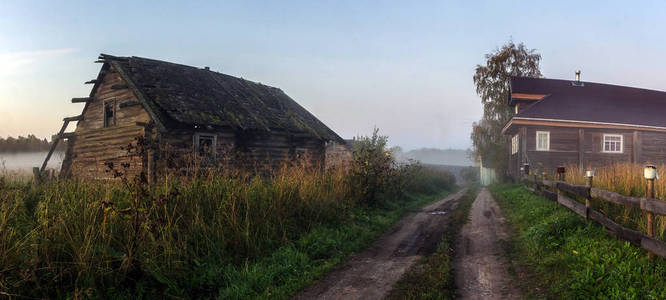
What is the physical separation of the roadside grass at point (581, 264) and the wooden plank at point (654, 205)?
0.57 m

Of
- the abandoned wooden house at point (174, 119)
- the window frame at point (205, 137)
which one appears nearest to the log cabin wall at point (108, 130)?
the abandoned wooden house at point (174, 119)

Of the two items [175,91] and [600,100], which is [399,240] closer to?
[175,91]

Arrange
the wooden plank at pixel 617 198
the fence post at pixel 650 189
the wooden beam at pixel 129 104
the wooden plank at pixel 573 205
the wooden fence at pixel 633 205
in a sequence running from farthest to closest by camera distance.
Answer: the wooden beam at pixel 129 104 → the wooden plank at pixel 573 205 → the wooden plank at pixel 617 198 → the fence post at pixel 650 189 → the wooden fence at pixel 633 205

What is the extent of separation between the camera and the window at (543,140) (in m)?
21.8

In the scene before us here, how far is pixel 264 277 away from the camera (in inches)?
203

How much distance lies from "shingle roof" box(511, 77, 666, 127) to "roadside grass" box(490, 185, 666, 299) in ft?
54.5

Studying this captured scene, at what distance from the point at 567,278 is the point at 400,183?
35.1ft

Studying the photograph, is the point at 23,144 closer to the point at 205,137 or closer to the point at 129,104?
the point at 129,104

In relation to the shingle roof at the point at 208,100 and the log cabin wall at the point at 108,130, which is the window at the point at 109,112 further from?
the shingle roof at the point at 208,100

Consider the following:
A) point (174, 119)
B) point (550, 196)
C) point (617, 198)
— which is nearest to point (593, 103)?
point (550, 196)

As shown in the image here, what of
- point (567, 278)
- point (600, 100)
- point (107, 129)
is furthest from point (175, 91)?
point (600, 100)

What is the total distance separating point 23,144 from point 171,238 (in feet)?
109

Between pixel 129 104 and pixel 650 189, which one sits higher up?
pixel 129 104

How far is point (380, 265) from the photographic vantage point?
6047mm
